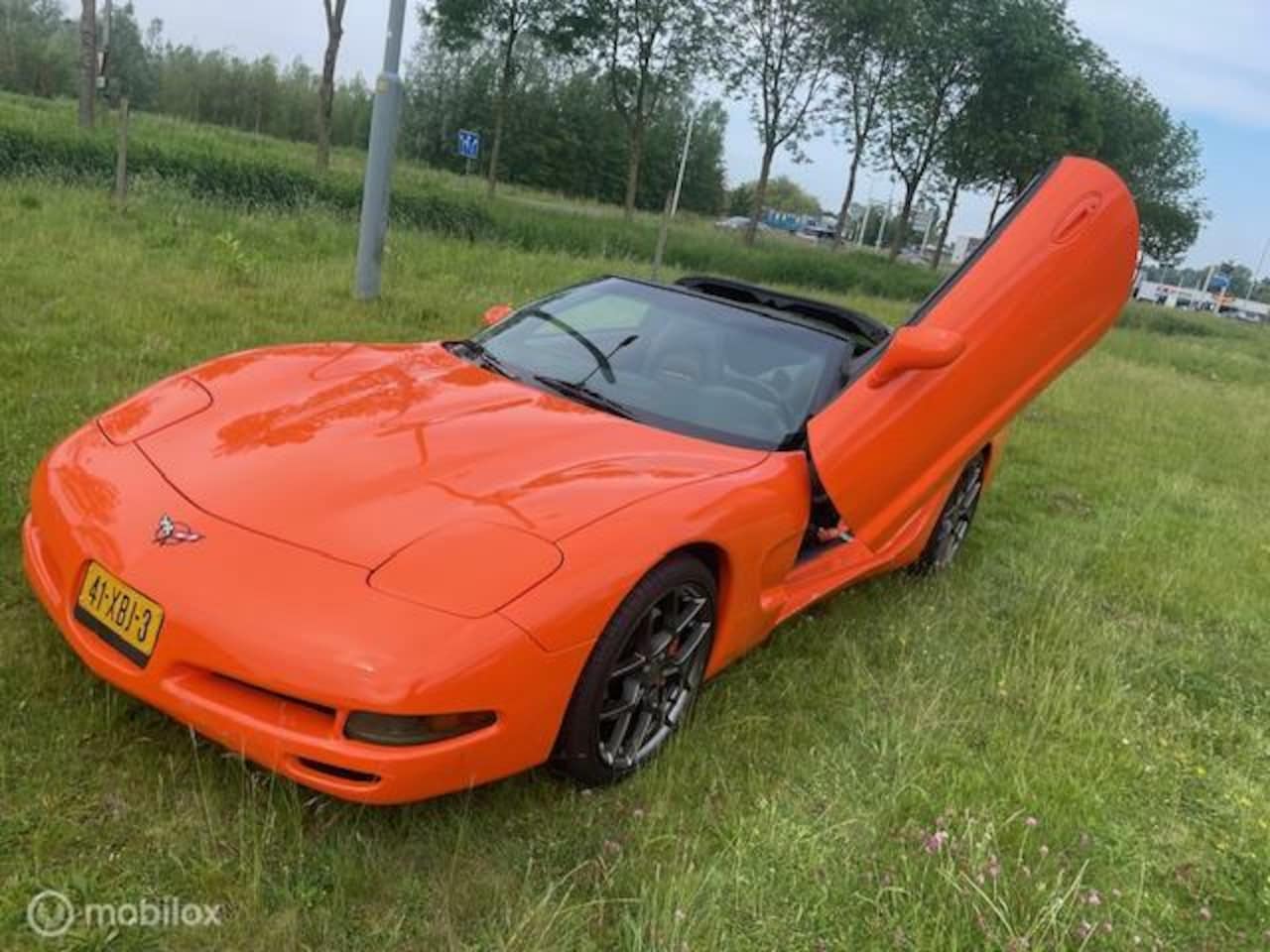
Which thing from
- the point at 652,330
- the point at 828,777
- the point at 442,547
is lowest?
the point at 828,777

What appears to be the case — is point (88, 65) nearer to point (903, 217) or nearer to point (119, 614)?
A: point (119, 614)

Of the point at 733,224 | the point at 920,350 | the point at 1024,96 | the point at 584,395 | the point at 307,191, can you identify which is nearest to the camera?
the point at 920,350

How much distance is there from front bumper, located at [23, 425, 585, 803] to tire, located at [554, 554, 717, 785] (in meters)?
0.09

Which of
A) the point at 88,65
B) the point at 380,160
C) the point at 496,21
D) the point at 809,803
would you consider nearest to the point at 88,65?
the point at 88,65

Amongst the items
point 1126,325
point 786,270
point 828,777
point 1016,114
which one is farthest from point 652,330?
point 1126,325

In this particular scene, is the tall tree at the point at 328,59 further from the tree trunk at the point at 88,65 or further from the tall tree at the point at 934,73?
the tall tree at the point at 934,73

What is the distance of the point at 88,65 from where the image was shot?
19078 mm

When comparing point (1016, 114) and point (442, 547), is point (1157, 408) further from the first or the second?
point (1016, 114)

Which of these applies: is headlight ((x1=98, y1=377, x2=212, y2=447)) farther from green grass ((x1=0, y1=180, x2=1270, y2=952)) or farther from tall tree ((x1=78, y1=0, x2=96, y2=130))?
tall tree ((x1=78, y1=0, x2=96, y2=130))

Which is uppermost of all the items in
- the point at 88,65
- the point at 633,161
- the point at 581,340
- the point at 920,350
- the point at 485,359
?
the point at 633,161

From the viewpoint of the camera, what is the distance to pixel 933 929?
2191 millimetres

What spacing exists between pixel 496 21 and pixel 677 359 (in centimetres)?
2569

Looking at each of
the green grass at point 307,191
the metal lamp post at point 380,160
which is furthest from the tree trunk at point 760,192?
the metal lamp post at point 380,160

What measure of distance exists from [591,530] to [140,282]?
21.1 ft
